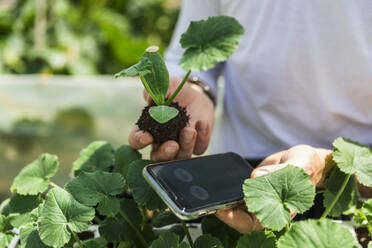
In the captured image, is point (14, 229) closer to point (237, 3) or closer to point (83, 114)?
point (237, 3)

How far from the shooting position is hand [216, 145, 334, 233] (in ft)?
1.79

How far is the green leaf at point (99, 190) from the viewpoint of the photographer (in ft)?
1.90

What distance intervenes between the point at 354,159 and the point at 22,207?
1.80 feet

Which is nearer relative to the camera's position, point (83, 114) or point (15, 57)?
point (83, 114)

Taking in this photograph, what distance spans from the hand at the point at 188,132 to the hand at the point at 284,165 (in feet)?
0.45

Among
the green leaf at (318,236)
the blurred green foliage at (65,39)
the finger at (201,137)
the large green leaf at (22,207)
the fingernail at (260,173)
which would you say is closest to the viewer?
the green leaf at (318,236)

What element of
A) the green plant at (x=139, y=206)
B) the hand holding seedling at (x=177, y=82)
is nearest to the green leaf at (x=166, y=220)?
the green plant at (x=139, y=206)

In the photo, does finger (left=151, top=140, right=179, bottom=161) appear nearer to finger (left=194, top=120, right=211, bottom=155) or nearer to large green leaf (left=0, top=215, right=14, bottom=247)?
finger (left=194, top=120, right=211, bottom=155)

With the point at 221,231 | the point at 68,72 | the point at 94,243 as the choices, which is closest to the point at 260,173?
the point at 221,231

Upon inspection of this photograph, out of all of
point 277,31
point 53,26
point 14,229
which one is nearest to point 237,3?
point 277,31

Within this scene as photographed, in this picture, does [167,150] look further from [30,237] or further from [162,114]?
[30,237]

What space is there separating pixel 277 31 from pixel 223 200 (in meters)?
0.47

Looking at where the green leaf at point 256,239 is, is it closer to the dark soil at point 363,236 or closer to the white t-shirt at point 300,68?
the dark soil at point 363,236

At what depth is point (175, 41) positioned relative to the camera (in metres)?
1.00
